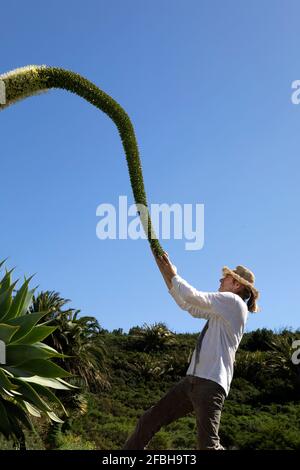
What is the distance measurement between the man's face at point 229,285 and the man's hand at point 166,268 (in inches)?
27.4

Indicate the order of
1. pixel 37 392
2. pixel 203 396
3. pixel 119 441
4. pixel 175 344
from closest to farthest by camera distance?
pixel 203 396 → pixel 37 392 → pixel 119 441 → pixel 175 344

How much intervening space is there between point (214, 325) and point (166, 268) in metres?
0.65

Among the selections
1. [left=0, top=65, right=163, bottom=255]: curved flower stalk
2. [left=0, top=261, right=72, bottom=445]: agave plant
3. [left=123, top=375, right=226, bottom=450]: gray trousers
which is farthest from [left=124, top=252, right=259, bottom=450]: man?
[left=0, top=261, right=72, bottom=445]: agave plant

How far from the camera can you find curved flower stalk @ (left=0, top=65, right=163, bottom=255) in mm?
6000

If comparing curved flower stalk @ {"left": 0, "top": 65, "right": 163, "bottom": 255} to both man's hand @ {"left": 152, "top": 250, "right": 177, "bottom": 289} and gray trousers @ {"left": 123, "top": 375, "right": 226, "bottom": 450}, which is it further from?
gray trousers @ {"left": 123, "top": 375, "right": 226, "bottom": 450}

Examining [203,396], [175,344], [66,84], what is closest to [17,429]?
[203,396]

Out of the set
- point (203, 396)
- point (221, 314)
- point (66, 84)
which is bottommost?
point (203, 396)

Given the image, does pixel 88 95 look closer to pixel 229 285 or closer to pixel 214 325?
pixel 229 285

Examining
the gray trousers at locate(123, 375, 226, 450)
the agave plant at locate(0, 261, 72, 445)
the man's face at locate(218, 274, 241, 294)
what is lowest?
the gray trousers at locate(123, 375, 226, 450)

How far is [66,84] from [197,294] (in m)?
2.43

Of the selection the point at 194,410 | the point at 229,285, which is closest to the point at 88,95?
the point at 229,285
